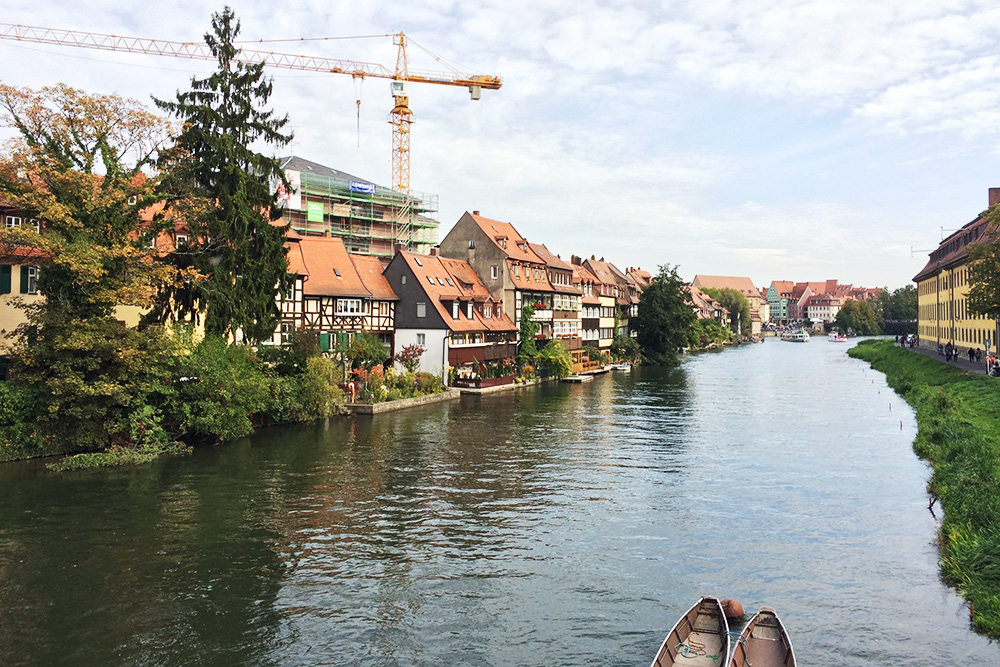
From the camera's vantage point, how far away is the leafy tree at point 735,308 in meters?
187

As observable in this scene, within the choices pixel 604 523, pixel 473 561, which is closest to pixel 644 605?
pixel 473 561

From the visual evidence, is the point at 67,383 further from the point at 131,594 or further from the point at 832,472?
the point at 832,472

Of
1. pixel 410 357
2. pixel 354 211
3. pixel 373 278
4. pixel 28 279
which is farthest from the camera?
pixel 354 211

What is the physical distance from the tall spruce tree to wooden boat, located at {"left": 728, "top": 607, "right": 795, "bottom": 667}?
28801mm

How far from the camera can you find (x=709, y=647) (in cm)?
1470

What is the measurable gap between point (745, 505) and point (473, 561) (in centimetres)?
1102

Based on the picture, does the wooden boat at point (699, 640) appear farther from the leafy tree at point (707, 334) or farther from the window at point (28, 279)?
the leafy tree at point (707, 334)

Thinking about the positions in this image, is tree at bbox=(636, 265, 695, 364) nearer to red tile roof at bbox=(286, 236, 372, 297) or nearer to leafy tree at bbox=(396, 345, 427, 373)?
leafy tree at bbox=(396, 345, 427, 373)

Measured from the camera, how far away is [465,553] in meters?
21.1

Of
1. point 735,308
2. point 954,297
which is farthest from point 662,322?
point 735,308

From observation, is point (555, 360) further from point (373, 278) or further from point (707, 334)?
point (707, 334)

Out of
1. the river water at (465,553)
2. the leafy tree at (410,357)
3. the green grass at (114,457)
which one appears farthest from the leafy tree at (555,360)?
the green grass at (114,457)

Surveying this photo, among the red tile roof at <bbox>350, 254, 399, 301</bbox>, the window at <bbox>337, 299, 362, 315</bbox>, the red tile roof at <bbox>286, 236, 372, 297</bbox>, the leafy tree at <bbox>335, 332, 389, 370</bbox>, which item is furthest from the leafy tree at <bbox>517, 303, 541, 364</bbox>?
the leafy tree at <bbox>335, 332, 389, 370</bbox>

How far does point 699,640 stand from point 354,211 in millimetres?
83659
